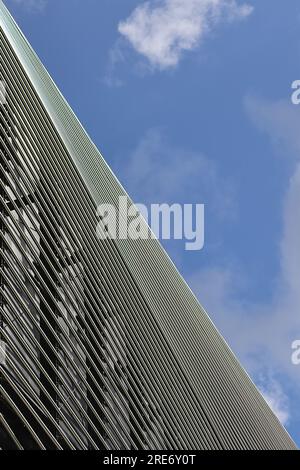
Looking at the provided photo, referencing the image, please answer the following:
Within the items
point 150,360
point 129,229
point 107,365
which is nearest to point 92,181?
point 129,229

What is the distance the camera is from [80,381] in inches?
1414

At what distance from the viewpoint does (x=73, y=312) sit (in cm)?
3834

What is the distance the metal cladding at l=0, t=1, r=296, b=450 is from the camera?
30344 millimetres

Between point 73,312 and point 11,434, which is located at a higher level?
point 73,312

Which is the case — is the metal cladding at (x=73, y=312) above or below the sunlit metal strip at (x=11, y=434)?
above

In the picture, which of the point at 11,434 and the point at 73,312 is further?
the point at 73,312

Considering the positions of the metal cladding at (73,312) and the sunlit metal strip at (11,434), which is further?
the metal cladding at (73,312)

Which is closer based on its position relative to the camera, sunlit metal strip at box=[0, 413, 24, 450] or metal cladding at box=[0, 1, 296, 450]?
sunlit metal strip at box=[0, 413, 24, 450]

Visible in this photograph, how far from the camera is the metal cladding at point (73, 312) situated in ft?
99.6

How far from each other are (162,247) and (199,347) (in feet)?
33.6

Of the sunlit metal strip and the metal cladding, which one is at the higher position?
the metal cladding
